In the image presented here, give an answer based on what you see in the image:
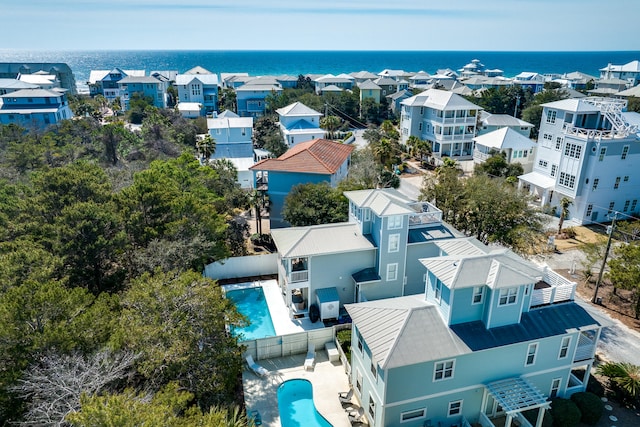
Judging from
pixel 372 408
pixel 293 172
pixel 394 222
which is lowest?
Result: pixel 372 408

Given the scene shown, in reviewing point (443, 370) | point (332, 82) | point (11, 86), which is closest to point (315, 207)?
point (443, 370)

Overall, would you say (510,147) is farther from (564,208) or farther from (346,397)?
(346,397)

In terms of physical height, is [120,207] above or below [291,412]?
above

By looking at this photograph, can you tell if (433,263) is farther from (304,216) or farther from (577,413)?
(304,216)

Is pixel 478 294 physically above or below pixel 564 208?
above

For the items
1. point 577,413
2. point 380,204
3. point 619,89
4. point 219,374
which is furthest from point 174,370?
point 619,89

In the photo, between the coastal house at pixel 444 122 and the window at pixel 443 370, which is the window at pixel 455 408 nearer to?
the window at pixel 443 370
